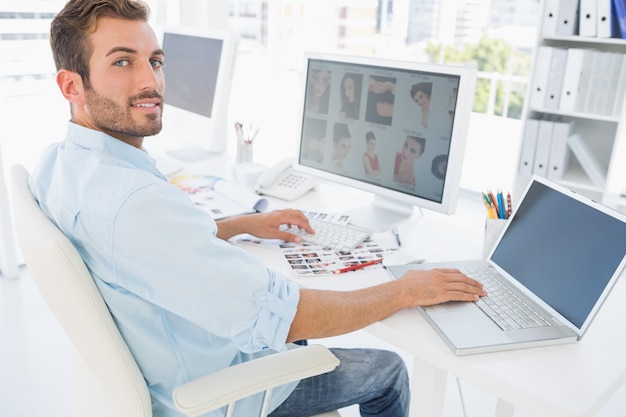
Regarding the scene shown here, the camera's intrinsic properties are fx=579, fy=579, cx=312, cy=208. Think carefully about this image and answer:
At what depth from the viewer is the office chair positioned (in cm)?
89

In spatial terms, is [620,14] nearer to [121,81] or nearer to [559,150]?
[559,150]

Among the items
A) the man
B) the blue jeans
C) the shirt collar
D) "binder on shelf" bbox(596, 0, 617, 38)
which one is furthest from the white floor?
"binder on shelf" bbox(596, 0, 617, 38)

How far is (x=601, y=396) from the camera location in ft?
3.06

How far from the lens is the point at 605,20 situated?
2.78 m

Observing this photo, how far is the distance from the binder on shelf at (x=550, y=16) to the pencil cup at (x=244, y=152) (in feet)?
5.82

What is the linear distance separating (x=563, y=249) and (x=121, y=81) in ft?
3.04

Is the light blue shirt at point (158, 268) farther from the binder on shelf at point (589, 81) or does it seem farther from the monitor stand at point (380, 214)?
the binder on shelf at point (589, 81)

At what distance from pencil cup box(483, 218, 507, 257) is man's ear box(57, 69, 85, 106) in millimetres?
931

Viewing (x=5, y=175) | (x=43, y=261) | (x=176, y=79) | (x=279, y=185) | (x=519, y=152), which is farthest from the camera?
(x=519, y=152)

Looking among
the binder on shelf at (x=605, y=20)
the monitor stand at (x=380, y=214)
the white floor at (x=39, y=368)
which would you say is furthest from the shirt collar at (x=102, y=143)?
the binder on shelf at (x=605, y=20)

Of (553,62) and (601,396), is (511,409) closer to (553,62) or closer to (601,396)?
(601,396)

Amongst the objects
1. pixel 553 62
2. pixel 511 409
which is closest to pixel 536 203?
pixel 511 409

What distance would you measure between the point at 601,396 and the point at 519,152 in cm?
246

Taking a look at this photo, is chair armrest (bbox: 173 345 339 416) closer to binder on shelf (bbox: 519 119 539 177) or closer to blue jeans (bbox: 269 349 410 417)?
blue jeans (bbox: 269 349 410 417)
